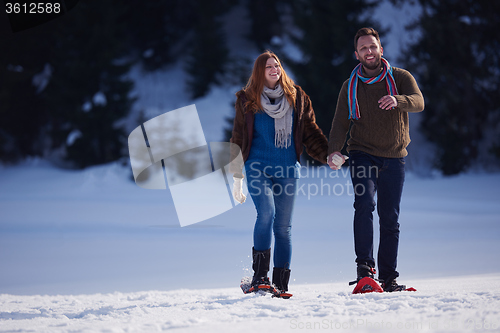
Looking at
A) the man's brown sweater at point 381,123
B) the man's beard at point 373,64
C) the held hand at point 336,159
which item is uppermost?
the man's beard at point 373,64

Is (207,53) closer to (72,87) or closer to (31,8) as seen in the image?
(72,87)

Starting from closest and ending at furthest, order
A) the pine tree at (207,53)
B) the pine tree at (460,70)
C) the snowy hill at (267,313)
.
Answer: the snowy hill at (267,313)
the pine tree at (460,70)
the pine tree at (207,53)

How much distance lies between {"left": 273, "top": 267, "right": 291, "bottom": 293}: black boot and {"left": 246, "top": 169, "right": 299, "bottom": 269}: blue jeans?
0.03 meters

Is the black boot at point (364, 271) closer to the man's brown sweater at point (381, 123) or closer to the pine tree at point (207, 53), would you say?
the man's brown sweater at point (381, 123)

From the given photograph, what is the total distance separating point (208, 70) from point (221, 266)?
1875 cm

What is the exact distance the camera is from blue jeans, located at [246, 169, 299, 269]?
3.58 metres

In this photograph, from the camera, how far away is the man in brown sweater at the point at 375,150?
3.61m

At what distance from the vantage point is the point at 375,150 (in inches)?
143

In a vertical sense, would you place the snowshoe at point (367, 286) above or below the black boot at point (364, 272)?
below

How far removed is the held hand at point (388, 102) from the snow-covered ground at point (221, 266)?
1.19 m

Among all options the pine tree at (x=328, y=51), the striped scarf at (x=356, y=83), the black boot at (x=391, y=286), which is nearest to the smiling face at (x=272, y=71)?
the striped scarf at (x=356, y=83)

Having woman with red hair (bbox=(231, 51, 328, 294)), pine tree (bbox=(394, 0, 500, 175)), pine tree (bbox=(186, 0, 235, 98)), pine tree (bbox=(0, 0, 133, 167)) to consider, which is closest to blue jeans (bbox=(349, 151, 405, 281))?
woman with red hair (bbox=(231, 51, 328, 294))

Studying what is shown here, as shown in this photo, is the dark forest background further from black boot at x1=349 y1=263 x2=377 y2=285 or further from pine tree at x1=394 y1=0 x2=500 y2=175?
black boot at x1=349 y1=263 x2=377 y2=285

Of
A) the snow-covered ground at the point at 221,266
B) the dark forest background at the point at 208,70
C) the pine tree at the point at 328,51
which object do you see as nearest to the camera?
the snow-covered ground at the point at 221,266
